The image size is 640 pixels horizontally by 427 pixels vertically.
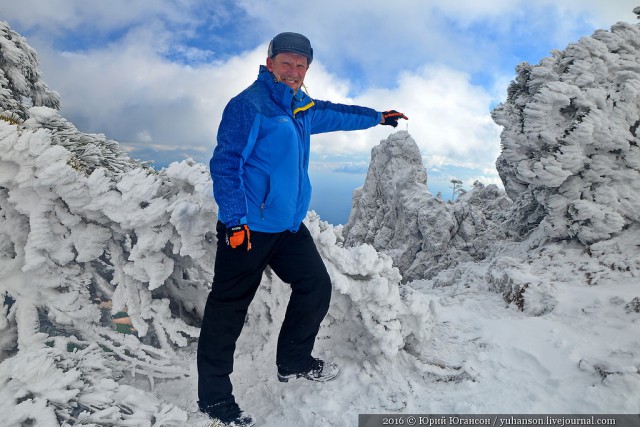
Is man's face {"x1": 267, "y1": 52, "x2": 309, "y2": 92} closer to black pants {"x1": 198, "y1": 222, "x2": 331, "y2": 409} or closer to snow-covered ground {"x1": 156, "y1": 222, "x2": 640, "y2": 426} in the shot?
black pants {"x1": 198, "y1": 222, "x2": 331, "y2": 409}

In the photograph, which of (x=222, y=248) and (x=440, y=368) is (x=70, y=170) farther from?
(x=440, y=368)

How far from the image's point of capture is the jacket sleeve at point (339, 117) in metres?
3.72

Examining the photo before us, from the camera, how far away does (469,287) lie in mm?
6316

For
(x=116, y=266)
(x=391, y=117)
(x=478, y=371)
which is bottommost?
(x=478, y=371)

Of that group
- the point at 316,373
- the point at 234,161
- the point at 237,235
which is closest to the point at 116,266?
the point at 237,235

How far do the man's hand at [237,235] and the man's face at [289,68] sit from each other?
1.30 meters

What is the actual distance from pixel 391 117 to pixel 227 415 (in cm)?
347

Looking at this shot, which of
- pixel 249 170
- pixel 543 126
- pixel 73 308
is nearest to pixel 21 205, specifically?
pixel 73 308

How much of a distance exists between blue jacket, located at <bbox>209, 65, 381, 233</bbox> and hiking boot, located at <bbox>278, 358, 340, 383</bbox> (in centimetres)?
140

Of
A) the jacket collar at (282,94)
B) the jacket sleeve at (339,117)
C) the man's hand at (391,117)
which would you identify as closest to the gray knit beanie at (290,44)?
the jacket collar at (282,94)

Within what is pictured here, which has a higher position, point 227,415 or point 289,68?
point 289,68

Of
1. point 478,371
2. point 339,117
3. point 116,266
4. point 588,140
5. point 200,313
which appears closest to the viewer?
point 478,371

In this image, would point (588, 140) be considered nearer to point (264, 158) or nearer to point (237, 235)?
point (264, 158)

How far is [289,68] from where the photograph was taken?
308 cm
